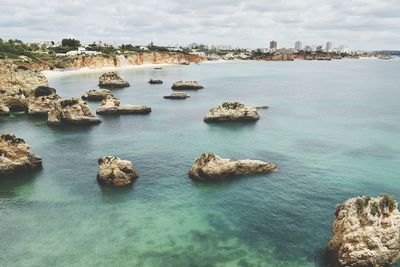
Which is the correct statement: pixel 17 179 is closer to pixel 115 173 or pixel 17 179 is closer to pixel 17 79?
pixel 115 173

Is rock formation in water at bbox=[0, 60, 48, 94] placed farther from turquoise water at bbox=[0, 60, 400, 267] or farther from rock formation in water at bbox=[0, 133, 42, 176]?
rock formation in water at bbox=[0, 133, 42, 176]

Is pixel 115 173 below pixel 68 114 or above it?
below

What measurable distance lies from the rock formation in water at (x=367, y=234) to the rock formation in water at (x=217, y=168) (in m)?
17.9

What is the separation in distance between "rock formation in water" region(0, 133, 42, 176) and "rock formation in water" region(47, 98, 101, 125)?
26585 millimetres

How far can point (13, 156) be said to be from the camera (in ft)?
158

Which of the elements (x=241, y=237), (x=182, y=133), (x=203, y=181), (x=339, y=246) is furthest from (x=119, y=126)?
(x=339, y=246)

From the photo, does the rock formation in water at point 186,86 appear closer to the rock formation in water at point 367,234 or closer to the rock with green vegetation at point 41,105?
the rock with green vegetation at point 41,105

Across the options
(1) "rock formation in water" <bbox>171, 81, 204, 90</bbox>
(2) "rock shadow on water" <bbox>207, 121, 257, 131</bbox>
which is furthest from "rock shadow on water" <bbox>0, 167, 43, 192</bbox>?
(1) "rock formation in water" <bbox>171, 81, 204, 90</bbox>

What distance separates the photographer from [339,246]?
92.8ft

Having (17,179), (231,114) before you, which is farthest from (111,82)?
(17,179)

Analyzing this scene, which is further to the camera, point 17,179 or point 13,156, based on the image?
point 13,156

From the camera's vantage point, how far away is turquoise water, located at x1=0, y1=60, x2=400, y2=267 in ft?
99.8

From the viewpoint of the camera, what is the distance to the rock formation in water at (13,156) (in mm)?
47075

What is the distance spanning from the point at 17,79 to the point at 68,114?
3282cm
